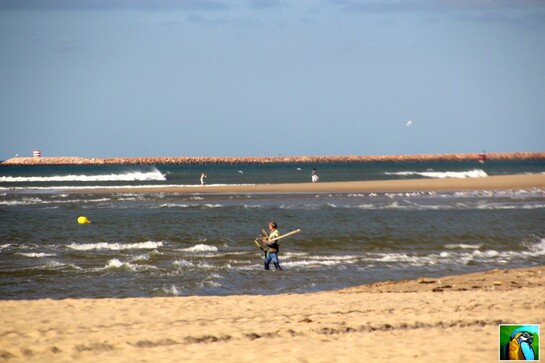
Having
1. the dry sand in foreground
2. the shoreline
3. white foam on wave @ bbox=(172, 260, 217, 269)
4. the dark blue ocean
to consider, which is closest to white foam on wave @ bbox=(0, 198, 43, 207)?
the dark blue ocean

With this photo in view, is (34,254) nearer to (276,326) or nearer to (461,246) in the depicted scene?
(461,246)

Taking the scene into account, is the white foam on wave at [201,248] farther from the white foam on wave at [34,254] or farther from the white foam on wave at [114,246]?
the white foam on wave at [34,254]

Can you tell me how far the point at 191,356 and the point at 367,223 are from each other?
2244cm

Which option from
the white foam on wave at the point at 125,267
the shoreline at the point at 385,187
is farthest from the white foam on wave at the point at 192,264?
the shoreline at the point at 385,187

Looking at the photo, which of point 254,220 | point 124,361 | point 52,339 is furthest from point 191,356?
point 254,220

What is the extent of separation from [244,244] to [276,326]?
14.1 m

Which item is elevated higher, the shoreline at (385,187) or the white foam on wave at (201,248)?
the shoreline at (385,187)

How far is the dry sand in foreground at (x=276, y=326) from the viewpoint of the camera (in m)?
9.43

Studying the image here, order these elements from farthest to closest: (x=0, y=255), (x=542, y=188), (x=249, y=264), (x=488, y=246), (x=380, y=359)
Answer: (x=542, y=188) < (x=488, y=246) < (x=0, y=255) < (x=249, y=264) < (x=380, y=359)

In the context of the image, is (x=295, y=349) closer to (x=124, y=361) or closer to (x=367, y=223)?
(x=124, y=361)

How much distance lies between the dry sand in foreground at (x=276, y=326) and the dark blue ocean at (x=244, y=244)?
10.2 ft

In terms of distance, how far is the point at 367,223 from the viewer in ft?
103

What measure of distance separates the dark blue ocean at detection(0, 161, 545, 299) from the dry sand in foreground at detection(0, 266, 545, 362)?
3.12 meters

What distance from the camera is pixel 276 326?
11.1 meters
